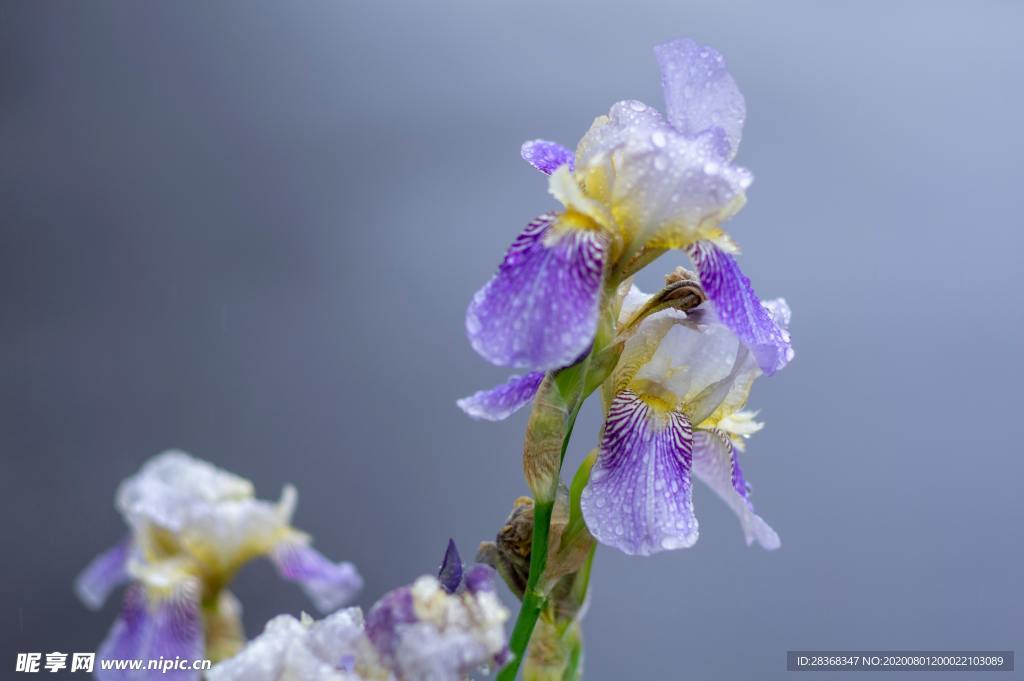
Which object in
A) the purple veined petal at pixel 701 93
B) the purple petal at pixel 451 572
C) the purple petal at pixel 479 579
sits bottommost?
the purple petal at pixel 451 572

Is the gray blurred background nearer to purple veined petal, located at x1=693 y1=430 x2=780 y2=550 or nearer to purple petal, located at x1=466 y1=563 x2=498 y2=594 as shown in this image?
purple veined petal, located at x1=693 y1=430 x2=780 y2=550

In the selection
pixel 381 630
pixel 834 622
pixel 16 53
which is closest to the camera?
pixel 381 630

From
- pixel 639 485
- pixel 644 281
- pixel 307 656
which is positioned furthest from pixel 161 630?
pixel 644 281

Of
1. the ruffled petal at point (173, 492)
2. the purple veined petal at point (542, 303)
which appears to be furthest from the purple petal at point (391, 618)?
the ruffled petal at point (173, 492)

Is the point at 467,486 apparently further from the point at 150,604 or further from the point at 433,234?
the point at 150,604

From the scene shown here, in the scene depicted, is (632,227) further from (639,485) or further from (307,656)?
(307,656)

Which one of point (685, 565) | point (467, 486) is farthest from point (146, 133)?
point (685, 565)

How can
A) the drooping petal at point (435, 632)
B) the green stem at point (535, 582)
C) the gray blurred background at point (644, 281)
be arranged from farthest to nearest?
the gray blurred background at point (644, 281) < the green stem at point (535, 582) < the drooping petal at point (435, 632)

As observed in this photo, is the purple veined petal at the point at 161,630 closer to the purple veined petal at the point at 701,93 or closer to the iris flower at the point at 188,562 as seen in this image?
the iris flower at the point at 188,562
